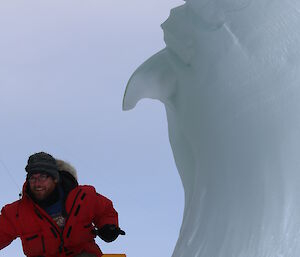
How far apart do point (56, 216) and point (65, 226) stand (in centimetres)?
6

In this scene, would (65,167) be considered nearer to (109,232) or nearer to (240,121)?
(109,232)

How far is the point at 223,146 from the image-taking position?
2176 mm

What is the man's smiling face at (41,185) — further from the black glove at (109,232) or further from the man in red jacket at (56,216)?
the black glove at (109,232)

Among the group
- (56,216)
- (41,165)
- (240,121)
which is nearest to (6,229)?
(56,216)

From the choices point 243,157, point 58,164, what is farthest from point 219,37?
point 58,164

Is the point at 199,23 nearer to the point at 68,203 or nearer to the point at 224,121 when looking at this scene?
the point at 224,121

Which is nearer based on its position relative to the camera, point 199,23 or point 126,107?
point 199,23

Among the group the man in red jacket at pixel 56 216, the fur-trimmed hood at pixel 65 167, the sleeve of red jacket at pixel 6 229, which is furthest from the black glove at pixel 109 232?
the sleeve of red jacket at pixel 6 229

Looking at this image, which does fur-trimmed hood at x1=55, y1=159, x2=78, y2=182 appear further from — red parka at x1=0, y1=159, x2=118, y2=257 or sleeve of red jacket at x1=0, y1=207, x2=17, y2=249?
sleeve of red jacket at x1=0, y1=207, x2=17, y2=249

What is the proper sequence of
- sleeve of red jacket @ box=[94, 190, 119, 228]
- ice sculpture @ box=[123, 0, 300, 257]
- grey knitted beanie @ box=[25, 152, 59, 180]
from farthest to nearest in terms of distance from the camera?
1. sleeve of red jacket @ box=[94, 190, 119, 228]
2. grey knitted beanie @ box=[25, 152, 59, 180]
3. ice sculpture @ box=[123, 0, 300, 257]

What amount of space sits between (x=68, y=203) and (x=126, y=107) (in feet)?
1.62

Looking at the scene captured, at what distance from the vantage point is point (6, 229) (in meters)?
2.80

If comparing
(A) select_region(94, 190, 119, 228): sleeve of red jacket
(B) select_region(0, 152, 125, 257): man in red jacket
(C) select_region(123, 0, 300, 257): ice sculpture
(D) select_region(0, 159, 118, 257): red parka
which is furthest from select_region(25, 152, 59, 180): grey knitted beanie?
(C) select_region(123, 0, 300, 257): ice sculpture

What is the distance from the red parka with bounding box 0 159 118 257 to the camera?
2723 mm
